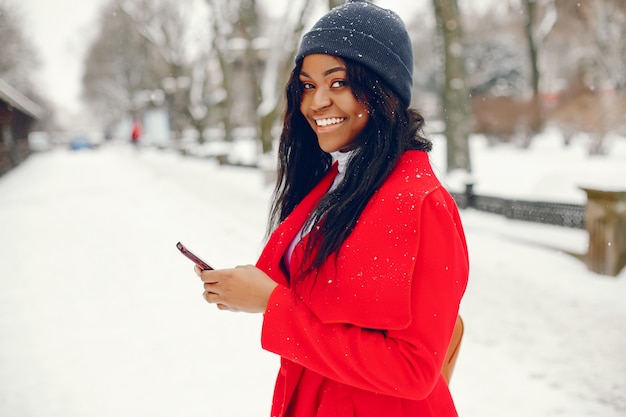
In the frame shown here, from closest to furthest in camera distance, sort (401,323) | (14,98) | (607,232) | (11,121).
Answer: (401,323) < (607,232) < (14,98) < (11,121)

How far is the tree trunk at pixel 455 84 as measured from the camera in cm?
1146

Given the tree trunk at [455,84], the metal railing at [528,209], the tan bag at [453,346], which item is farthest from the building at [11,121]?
the tan bag at [453,346]

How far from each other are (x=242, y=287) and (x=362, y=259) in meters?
0.35

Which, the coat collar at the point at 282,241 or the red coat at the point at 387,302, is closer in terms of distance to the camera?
the red coat at the point at 387,302

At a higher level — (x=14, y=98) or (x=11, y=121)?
(x=14, y=98)

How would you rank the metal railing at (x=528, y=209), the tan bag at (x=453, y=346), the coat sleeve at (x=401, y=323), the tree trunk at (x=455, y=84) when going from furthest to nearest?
the tree trunk at (x=455, y=84) → the metal railing at (x=528, y=209) → the tan bag at (x=453, y=346) → the coat sleeve at (x=401, y=323)

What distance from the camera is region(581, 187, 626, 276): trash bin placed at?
5.77m

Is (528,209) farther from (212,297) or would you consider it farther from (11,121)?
(11,121)

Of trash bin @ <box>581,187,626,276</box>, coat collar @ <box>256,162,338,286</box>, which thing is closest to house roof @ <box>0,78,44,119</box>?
trash bin @ <box>581,187,626,276</box>

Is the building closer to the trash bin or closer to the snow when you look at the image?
the snow

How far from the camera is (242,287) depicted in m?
1.30

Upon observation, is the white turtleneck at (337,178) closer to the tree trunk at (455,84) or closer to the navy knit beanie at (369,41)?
the navy knit beanie at (369,41)

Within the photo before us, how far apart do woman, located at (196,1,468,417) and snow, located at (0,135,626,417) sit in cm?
80

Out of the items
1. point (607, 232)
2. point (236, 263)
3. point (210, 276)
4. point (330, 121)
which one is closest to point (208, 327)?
point (236, 263)
